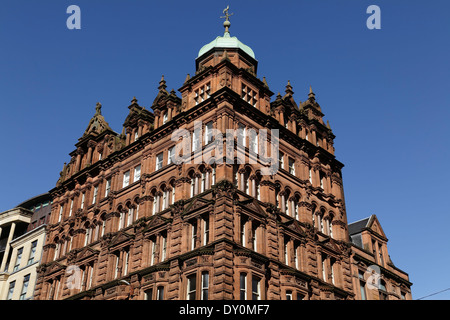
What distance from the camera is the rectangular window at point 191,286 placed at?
39803 millimetres

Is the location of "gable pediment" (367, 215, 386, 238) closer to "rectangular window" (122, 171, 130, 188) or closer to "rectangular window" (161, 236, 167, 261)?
"rectangular window" (161, 236, 167, 261)

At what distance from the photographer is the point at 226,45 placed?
53.6 m

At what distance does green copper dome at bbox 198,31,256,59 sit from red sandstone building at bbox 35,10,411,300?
0.45 feet

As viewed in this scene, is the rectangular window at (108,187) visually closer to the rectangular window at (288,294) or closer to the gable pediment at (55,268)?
the gable pediment at (55,268)

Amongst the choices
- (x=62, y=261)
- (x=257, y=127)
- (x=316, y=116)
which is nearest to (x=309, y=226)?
(x=257, y=127)

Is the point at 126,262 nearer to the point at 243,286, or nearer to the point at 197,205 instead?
the point at 197,205

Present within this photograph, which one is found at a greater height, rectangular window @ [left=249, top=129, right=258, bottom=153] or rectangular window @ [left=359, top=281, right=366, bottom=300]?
rectangular window @ [left=249, top=129, right=258, bottom=153]

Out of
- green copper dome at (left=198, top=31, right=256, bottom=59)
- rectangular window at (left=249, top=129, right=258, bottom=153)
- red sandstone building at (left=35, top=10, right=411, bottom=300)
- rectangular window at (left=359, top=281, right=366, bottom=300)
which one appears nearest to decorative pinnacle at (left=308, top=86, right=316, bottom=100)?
red sandstone building at (left=35, top=10, right=411, bottom=300)

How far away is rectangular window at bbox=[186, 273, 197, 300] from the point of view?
3980cm

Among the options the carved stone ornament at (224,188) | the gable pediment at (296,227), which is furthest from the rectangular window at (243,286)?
the gable pediment at (296,227)

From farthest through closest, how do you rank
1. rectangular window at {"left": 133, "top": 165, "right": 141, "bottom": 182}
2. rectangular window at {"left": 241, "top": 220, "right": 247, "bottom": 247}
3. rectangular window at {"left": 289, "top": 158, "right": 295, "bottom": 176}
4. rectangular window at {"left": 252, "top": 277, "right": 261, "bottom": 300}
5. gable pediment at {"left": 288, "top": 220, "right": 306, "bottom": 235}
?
1. rectangular window at {"left": 133, "top": 165, "right": 141, "bottom": 182}
2. rectangular window at {"left": 289, "top": 158, "right": 295, "bottom": 176}
3. gable pediment at {"left": 288, "top": 220, "right": 306, "bottom": 235}
4. rectangular window at {"left": 241, "top": 220, "right": 247, "bottom": 247}
5. rectangular window at {"left": 252, "top": 277, "right": 261, "bottom": 300}

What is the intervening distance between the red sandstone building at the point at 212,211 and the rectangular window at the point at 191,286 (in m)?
0.10

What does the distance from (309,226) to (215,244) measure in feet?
37.9
